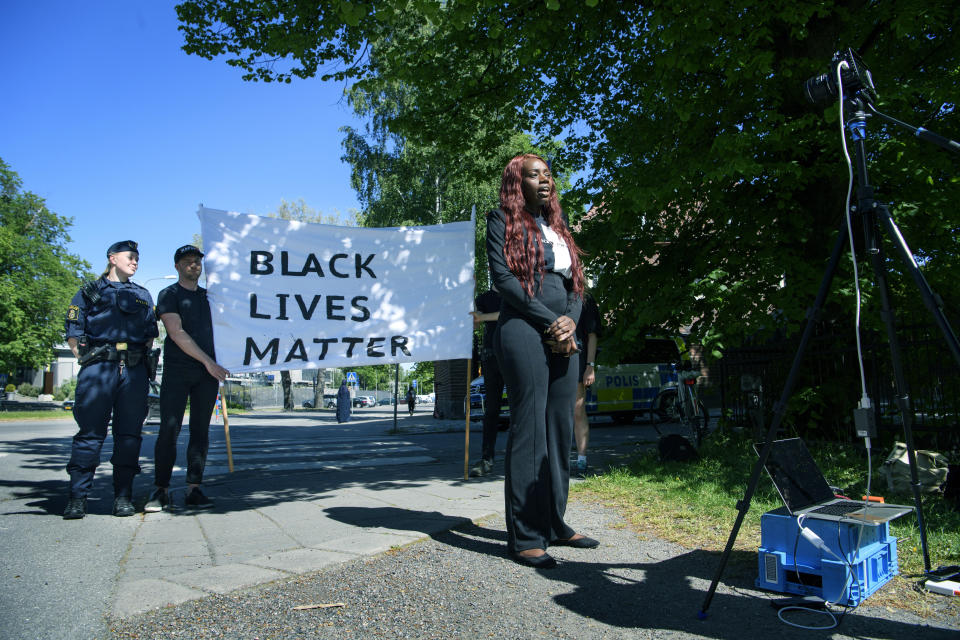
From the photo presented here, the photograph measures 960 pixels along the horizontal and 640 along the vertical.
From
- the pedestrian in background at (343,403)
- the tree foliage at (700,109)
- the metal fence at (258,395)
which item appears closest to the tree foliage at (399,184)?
the pedestrian in background at (343,403)

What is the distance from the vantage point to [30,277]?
1540 inches

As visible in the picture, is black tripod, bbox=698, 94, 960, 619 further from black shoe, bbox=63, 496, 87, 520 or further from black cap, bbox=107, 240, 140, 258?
black cap, bbox=107, 240, 140, 258

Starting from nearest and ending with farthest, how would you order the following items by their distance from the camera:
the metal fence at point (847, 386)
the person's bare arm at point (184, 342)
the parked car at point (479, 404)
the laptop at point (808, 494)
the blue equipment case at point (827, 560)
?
the blue equipment case at point (827, 560)
the laptop at point (808, 494)
the person's bare arm at point (184, 342)
the metal fence at point (847, 386)
the parked car at point (479, 404)

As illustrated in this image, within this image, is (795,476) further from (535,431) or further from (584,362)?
(584,362)

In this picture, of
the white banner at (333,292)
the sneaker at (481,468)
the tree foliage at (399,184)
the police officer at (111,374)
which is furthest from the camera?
the tree foliage at (399,184)

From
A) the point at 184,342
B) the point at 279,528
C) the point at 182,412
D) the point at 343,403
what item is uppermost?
the point at 184,342

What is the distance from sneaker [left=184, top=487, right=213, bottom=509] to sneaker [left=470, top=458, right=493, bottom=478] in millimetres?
2526

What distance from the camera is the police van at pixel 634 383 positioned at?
15.3m

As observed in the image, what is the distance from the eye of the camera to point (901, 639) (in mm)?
2215

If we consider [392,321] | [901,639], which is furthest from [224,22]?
[901,639]

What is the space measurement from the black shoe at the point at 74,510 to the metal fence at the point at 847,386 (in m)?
6.09

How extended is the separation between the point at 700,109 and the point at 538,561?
20.7 ft

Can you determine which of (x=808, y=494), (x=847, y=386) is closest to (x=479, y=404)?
(x=847, y=386)

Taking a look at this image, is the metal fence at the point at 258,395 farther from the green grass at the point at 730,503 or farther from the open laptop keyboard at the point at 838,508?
the open laptop keyboard at the point at 838,508
